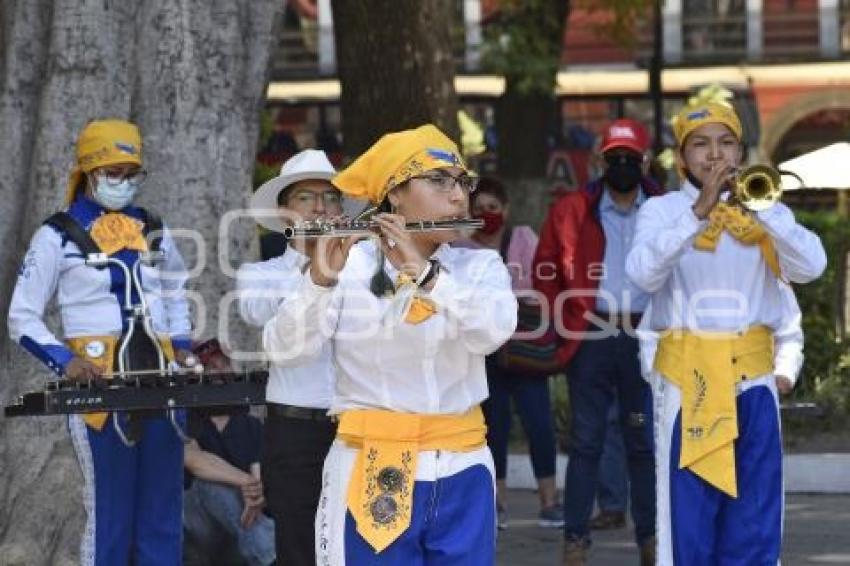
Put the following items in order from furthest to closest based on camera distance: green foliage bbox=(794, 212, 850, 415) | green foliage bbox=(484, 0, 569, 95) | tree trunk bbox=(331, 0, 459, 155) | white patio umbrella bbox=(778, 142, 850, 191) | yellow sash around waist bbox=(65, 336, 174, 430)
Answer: green foliage bbox=(484, 0, 569, 95), green foliage bbox=(794, 212, 850, 415), tree trunk bbox=(331, 0, 459, 155), white patio umbrella bbox=(778, 142, 850, 191), yellow sash around waist bbox=(65, 336, 174, 430)

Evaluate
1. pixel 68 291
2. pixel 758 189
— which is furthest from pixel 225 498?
pixel 758 189

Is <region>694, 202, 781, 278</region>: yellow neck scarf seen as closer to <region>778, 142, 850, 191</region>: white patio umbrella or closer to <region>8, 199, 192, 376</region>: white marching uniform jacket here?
<region>8, 199, 192, 376</region>: white marching uniform jacket

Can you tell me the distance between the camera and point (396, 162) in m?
7.15

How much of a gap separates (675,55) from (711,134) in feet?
119

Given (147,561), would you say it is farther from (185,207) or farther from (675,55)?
(675,55)

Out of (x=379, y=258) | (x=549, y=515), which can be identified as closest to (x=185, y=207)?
(x=549, y=515)

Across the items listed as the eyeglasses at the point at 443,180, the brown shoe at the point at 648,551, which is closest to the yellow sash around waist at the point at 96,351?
the eyeglasses at the point at 443,180

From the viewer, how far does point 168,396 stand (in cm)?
878

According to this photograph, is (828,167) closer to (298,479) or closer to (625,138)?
(625,138)

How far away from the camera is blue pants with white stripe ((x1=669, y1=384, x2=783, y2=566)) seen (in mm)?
9016

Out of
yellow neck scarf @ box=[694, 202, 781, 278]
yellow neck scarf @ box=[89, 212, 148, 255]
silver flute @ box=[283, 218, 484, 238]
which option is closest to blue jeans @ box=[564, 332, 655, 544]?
yellow neck scarf @ box=[694, 202, 781, 278]

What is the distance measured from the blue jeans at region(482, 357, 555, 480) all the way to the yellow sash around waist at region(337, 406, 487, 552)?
6.25 metres

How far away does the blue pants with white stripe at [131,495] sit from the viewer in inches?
370

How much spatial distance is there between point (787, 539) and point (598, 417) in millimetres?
1490
